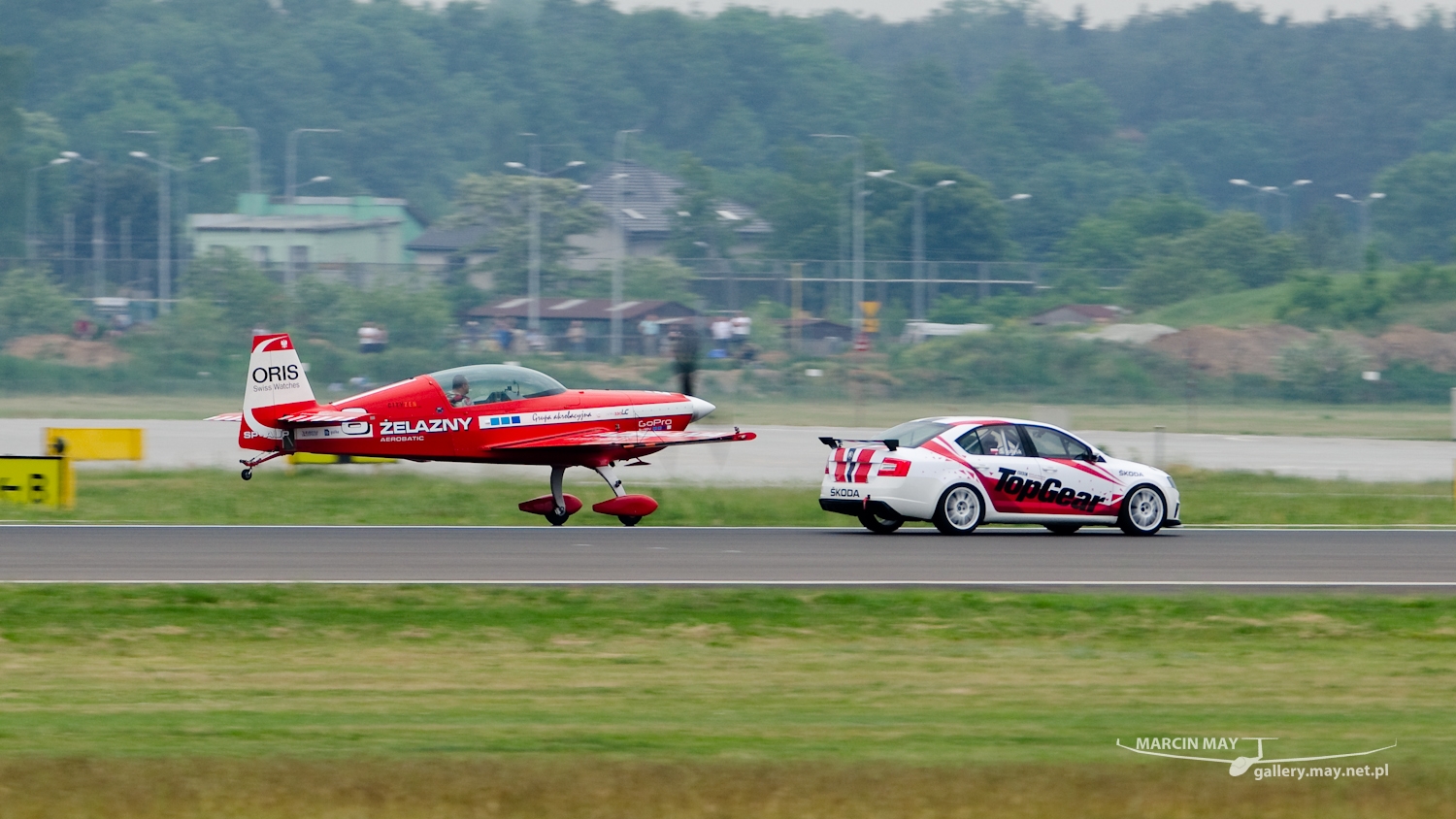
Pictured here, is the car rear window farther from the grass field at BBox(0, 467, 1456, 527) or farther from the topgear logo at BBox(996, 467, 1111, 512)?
the grass field at BBox(0, 467, 1456, 527)

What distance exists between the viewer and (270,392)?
24.7 meters

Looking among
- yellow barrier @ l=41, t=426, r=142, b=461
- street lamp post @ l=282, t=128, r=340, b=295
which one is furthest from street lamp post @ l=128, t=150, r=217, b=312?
yellow barrier @ l=41, t=426, r=142, b=461

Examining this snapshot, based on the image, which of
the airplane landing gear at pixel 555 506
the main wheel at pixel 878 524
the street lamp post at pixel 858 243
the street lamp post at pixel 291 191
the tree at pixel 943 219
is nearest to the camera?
the main wheel at pixel 878 524

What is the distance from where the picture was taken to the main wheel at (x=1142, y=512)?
2305 cm

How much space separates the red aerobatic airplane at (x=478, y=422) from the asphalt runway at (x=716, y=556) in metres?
1.45

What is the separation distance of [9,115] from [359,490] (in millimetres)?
91776

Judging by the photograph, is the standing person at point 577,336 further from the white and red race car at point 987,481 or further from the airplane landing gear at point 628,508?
the white and red race car at point 987,481

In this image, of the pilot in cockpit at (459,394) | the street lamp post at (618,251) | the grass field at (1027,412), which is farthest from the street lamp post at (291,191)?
the pilot in cockpit at (459,394)

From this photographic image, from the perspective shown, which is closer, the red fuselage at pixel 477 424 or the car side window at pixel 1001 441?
the car side window at pixel 1001 441

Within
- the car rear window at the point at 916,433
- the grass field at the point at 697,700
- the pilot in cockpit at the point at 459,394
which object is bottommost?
the grass field at the point at 697,700

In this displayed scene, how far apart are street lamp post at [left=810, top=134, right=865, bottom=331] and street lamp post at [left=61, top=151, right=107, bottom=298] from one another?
38.9m

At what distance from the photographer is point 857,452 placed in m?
22.8

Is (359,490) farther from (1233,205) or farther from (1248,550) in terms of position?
(1233,205)

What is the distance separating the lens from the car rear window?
74.9 ft
